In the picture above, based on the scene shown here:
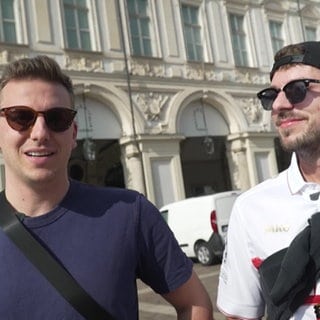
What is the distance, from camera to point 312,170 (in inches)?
83.8

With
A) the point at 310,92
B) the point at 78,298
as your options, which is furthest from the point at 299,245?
the point at 78,298

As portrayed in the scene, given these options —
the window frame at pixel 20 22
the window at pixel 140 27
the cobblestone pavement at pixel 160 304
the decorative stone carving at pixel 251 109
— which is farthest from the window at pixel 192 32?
the cobblestone pavement at pixel 160 304

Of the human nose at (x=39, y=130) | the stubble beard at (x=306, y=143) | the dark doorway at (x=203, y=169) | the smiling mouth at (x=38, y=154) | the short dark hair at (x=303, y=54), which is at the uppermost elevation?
the dark doorway at (x=203, y=169)

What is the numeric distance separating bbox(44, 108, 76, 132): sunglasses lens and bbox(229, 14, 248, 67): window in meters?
19.1

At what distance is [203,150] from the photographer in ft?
75.8

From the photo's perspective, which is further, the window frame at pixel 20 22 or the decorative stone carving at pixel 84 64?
the decorative stone carving at pixel 84 64

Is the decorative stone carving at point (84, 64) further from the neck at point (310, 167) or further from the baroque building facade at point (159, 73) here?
the neck at point (310, 167)

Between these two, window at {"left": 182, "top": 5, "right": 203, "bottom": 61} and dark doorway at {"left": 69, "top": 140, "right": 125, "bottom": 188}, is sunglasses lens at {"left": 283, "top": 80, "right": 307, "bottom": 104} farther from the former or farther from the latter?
dark doorway at {"left": 69, "top": 140, "right": 125, "bottom": 188}

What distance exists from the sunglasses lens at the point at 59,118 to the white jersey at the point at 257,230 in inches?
30.9

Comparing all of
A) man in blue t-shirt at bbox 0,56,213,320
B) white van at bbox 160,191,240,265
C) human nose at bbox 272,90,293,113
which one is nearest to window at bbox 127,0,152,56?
white van at bbox 160,191,240,265

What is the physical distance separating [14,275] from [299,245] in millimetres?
→ 992

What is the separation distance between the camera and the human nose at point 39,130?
1.91 meters

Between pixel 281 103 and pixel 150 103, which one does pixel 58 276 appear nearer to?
pixel 281 103

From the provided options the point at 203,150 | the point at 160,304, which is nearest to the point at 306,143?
the point at 160,304
